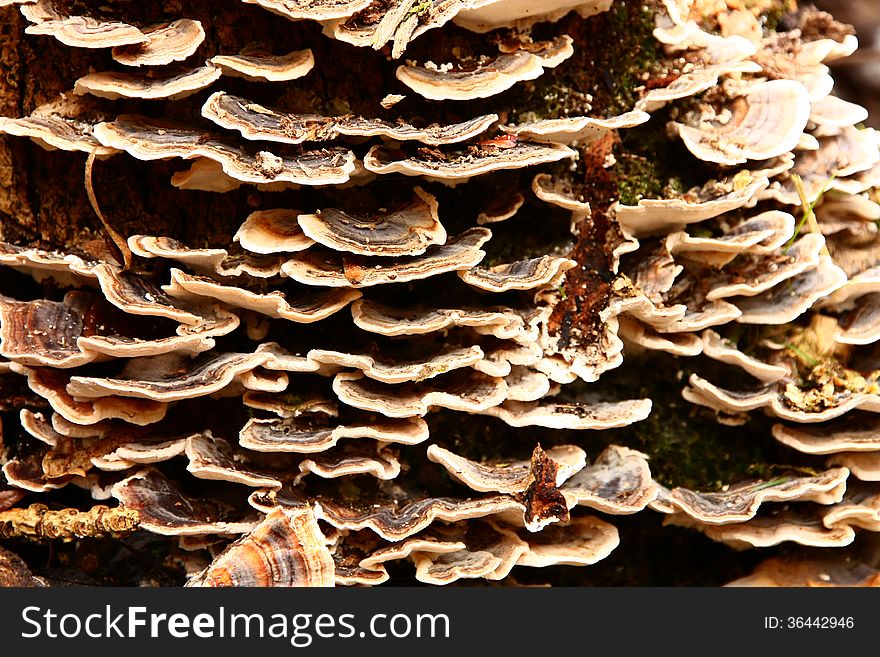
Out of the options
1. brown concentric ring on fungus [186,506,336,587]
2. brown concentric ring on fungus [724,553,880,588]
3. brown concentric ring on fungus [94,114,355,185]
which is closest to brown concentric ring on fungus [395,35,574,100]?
brown concentric ring on fungus [94,114,355,185]

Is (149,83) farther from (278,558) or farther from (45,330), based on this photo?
(278,558)

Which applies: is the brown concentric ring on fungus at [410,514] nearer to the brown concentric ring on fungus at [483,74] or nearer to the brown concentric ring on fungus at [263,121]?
the brown concentric ring on fungus at [263,121]

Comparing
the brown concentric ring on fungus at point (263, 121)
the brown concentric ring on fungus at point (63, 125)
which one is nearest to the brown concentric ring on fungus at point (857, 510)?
the brown concentric ring on fungus at point (263, 121)

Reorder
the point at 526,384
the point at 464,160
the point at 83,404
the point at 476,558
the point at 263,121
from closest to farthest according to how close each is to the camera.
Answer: the point at 263,121 < the point at 464,160 < the point at 83,404 < the point at 476,558 < the point at 526,384

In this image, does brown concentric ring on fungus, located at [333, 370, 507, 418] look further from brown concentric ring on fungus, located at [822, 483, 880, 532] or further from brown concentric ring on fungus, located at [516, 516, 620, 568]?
brown concentric ring on fungus, located at [822, 483, 880, 532]

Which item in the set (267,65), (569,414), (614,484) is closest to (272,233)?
(267,65)

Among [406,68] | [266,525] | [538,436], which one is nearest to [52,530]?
[266,525]

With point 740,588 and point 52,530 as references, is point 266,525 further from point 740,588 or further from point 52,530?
point 740,588
